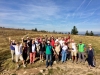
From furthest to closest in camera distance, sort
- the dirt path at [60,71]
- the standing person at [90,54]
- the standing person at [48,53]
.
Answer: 1. the standing person at [90,54]
2. the standing person at [48,53]
3. the dirt path at [60,71]

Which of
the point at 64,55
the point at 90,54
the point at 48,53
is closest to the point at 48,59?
the point at 48,53

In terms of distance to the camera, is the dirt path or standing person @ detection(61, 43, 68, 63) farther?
standing person @ detection(61, 43, 68, 63)

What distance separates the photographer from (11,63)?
1562 centimetres

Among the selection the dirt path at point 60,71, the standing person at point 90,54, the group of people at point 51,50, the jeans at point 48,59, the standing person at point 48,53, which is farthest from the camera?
the group of people at point 51,50

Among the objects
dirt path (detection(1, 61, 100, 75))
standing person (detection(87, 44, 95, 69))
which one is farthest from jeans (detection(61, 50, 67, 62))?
standing person (detection(87, 44, 95, 69))

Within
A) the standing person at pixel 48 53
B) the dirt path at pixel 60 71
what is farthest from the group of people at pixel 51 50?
the dirt path at pixel 60 71

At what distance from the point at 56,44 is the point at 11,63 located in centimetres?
541

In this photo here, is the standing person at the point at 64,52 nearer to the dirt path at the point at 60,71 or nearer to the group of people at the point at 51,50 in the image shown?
the group of people at the point at 51,50

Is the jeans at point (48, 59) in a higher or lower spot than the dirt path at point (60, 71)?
higher

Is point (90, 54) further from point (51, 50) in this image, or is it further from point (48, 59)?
point (48, 59)

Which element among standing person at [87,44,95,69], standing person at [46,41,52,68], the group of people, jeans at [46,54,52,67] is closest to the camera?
standing person at [46,41,52,68]

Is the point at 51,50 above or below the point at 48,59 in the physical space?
above

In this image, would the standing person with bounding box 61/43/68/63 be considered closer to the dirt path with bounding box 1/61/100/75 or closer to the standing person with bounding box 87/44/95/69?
the dirt path with bounding box 1/61/100/75

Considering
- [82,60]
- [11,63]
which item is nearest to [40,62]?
[11,63]
